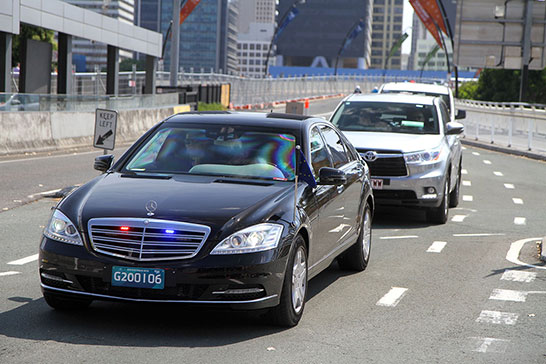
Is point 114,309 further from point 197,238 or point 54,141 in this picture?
point 54,141

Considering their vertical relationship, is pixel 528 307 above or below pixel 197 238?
below

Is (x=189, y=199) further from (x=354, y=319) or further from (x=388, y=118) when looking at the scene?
(x=388, y=118)

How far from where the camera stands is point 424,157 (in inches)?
536

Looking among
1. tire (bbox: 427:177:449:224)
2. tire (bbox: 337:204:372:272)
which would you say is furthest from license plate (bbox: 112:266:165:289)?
tire (bbox: 427:177:449:224)

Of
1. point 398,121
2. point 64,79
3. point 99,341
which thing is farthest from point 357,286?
point 64,79

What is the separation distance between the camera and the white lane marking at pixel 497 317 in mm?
7403

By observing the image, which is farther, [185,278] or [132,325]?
[132,325]

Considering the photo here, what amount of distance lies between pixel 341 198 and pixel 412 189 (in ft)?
16.6

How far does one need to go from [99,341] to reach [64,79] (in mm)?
34127

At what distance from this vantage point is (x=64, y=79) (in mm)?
39219

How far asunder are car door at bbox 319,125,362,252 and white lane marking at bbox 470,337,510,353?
66.5 inches

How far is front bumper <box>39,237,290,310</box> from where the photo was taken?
20.6 feet

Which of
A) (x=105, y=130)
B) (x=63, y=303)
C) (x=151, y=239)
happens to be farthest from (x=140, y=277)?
(x=105, y=130)

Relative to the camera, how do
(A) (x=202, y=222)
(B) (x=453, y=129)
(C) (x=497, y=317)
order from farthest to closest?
(B) (x=453, y=129) < (C) (x=497, y=317) < (A) (x=202, y=222)
